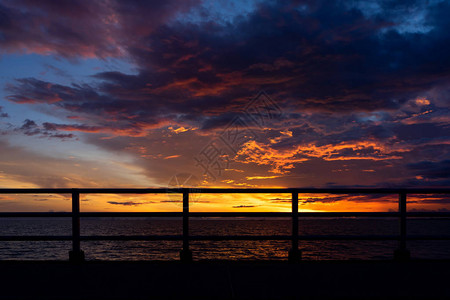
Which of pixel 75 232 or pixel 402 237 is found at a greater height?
pixel 75 232

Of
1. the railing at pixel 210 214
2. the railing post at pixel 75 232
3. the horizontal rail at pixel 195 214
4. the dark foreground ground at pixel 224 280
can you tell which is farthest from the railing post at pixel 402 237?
the railing post at pixel 75 232

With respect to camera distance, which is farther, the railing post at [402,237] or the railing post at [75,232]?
the railing post at [402,237]

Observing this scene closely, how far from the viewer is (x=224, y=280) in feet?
16.3

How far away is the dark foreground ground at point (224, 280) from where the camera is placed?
14.3 feet

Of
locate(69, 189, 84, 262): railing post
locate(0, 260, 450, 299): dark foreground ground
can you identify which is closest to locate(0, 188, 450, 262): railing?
locate(69, 189, 84, 262): railing post

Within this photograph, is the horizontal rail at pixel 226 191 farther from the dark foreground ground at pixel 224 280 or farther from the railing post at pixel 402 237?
the dark foreground ground at pixel 224 280

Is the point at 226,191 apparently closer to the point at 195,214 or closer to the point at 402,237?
the point at 195,214

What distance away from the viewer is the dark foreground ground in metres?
4.37

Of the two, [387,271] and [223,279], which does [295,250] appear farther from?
[223,279]

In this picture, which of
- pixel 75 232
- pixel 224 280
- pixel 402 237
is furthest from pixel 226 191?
pixel 402 237

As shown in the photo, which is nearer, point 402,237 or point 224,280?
point 224,280

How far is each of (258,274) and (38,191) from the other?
4.43 m

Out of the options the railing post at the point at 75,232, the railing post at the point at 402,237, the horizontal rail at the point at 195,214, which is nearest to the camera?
the horizontal rail at the point at 195,214

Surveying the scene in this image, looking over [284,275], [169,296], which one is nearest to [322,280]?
[284,275]
